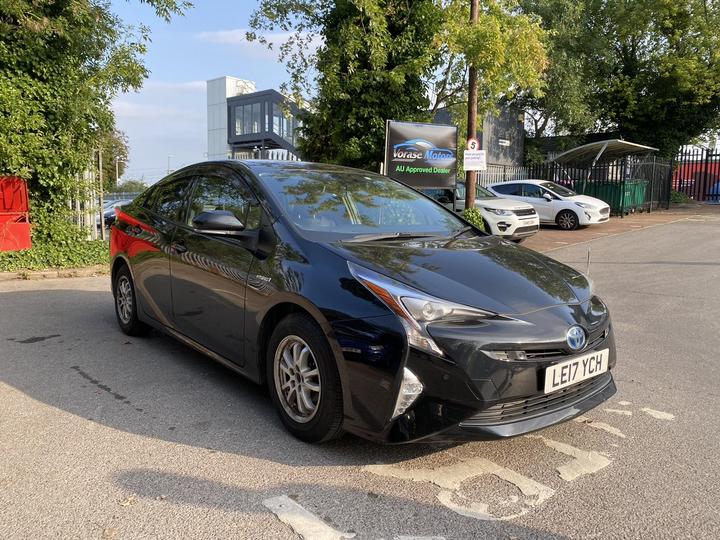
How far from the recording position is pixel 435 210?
14.9ft

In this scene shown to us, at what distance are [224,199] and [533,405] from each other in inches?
101

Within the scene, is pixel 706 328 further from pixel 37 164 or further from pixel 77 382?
pixel 37 164

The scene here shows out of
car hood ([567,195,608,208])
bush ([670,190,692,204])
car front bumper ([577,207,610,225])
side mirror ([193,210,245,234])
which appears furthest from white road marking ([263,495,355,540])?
bush ([670,190,692,204])

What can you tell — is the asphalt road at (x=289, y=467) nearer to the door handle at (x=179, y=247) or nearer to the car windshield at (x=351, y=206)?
the door handle at (x=179, y=247)

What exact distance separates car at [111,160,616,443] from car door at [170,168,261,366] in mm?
14

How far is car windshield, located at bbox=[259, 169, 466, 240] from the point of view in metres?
3.69

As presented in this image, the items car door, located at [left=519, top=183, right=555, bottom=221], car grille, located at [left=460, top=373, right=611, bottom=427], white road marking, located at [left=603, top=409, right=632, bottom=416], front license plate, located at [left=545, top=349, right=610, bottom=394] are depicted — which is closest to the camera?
car grille, located at [left=460, top=373, right=611, bottom=427]

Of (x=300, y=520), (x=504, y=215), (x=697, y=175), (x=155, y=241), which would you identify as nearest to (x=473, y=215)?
(x=504, y=215)

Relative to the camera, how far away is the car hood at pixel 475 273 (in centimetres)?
298

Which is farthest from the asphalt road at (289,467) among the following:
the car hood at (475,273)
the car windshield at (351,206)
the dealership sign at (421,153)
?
the dealership sign at (421,153)

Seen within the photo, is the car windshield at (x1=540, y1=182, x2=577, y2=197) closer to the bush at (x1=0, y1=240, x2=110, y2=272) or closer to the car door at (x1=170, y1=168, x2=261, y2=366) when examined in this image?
the bush at (x1=0, y1=240, x2=110, y2=272)

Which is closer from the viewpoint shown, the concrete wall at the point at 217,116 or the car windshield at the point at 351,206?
the car windshield at the point at 351,206

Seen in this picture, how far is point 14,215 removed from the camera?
9.25 meters

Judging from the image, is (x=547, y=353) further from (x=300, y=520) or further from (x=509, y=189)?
(x=509, y=189)
